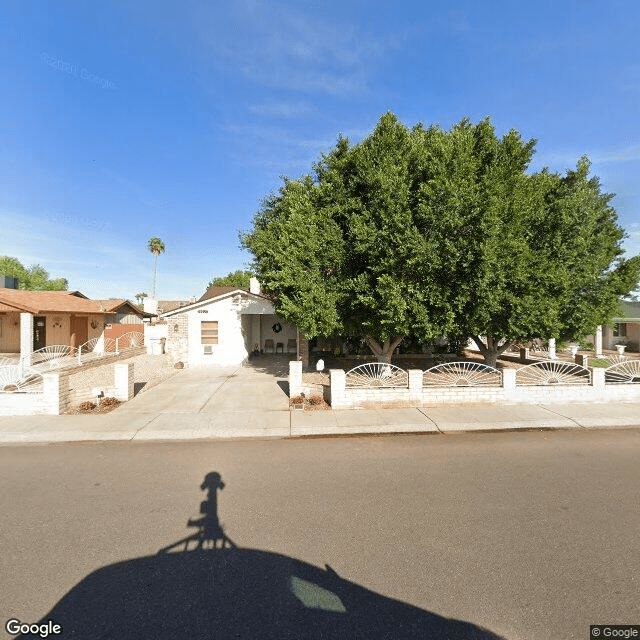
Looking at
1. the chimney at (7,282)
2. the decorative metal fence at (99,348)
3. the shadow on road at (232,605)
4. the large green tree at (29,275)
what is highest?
the large green tree at (29,275)

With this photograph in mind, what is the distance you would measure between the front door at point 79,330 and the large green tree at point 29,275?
33513 millimetres

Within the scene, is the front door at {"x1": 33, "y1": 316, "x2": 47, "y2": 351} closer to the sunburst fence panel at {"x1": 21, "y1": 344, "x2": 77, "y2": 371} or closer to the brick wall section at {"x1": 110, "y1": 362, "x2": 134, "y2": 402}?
the sunburst fence panel at {"x1": 21, "y1": 344, "x2": 77, "y2": 371}

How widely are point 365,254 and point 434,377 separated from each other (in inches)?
201

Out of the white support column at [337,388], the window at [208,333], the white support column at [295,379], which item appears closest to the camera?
the white support column at [337,388]

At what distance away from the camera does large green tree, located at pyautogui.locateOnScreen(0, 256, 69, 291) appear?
46.2 meters

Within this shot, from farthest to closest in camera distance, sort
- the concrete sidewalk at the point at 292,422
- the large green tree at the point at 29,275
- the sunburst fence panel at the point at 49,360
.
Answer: the large green tree at the point at 29,275
the sunburst fence panel at the point at 49,360
the concrete sidewalk at the point at 292,422

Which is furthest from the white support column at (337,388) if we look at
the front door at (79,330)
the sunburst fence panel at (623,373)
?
the front door at (79,330)

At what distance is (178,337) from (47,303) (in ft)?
24.3

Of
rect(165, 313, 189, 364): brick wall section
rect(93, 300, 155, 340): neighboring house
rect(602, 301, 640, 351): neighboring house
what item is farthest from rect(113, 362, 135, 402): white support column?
rect(602, 301, 640, 351): neighboring house

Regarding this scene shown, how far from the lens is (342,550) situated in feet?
11.7

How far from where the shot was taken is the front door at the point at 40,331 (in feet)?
63.2

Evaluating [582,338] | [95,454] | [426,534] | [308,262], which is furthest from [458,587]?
[582,338]

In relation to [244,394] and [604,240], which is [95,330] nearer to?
[244,394]

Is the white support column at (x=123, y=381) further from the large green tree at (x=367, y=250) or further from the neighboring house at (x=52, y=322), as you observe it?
the neighboring house at (x=52, y=322)
